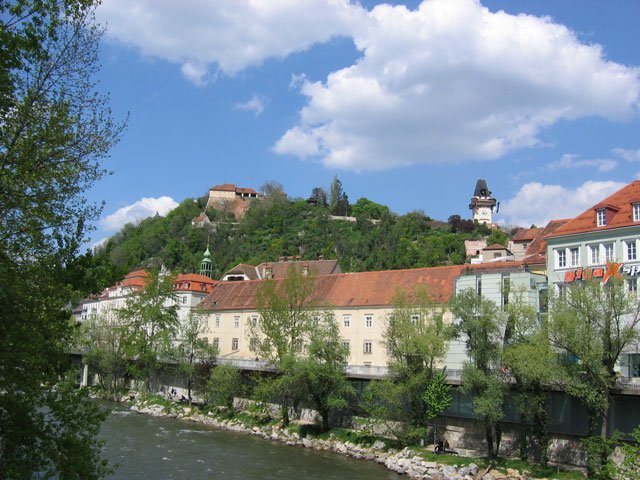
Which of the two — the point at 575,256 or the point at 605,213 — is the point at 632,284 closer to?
the point at 575,256

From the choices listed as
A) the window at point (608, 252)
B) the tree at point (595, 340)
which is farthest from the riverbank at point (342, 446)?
the window at point (608, 252)

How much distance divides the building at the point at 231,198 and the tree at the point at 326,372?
421 ft

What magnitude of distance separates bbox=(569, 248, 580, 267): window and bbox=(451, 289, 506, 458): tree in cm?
983

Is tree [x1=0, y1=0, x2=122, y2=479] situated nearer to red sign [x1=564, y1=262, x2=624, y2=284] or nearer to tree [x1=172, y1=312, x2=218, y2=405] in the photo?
red sign [x1=564, y1=262, x2=624, y2=284]

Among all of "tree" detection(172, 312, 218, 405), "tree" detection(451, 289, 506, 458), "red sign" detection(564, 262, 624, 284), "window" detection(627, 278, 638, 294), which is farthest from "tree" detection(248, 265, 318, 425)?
"window" detection(627, 278, 638, 294)

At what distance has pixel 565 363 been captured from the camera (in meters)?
29.8

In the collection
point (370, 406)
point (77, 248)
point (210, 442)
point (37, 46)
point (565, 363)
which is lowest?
point (210, 442)

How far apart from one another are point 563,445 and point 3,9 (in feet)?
101

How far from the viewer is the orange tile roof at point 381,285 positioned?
48844mm

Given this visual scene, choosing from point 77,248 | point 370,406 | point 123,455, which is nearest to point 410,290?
point 370,406

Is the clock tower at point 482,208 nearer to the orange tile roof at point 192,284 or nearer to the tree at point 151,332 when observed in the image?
the orange tile roof at point 192,284

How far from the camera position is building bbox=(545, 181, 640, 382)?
37.6 meters

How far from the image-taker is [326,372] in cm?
4044

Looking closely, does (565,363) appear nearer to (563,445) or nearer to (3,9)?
(563,445)
